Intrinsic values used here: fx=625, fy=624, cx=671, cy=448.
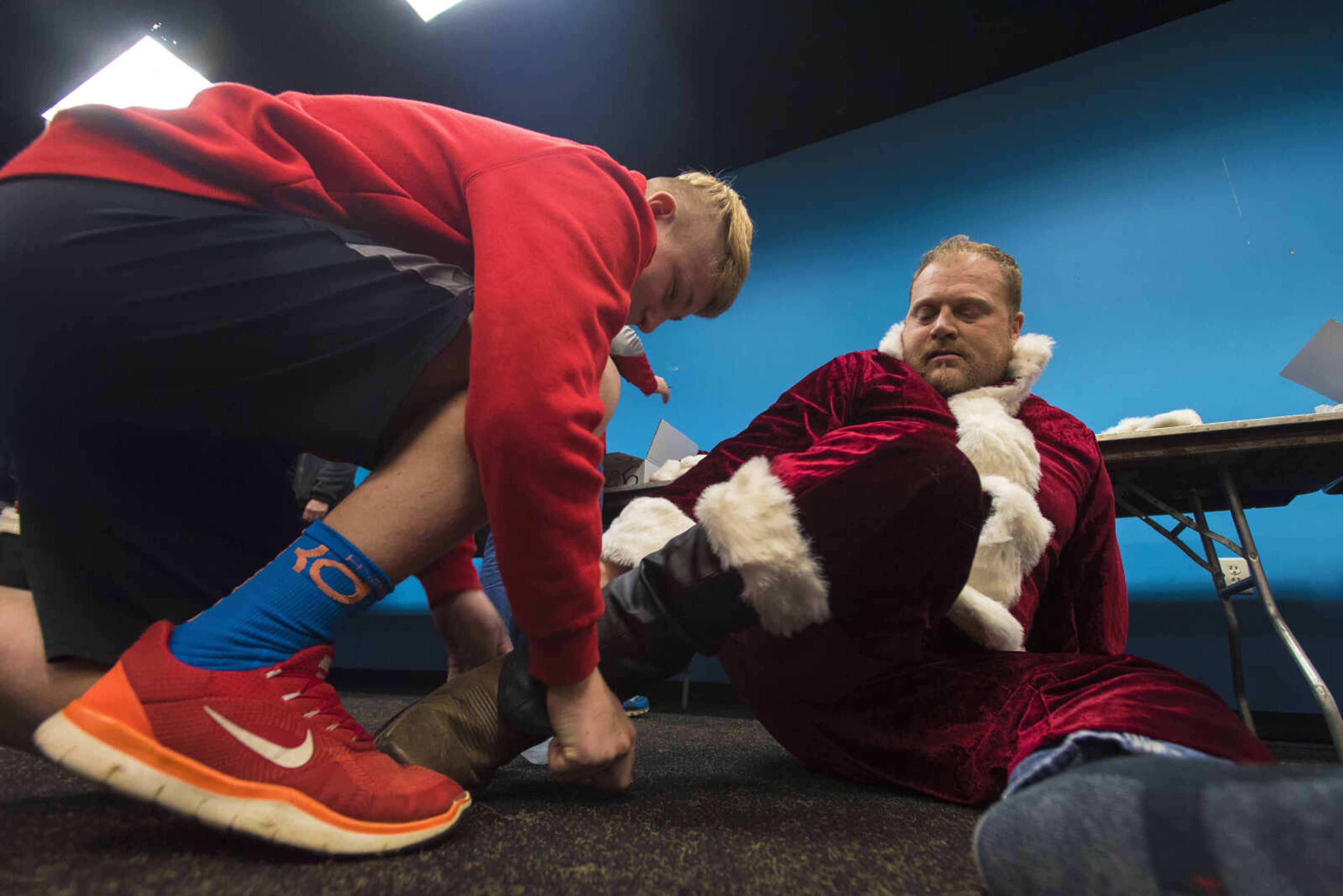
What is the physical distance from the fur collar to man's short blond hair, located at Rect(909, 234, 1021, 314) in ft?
0.74

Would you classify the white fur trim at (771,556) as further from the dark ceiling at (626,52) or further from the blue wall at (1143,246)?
the dark ceiling at (626,52)

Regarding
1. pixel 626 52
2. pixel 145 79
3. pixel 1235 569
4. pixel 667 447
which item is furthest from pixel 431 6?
pixel 1235 569

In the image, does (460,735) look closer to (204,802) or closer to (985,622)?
(204,802)

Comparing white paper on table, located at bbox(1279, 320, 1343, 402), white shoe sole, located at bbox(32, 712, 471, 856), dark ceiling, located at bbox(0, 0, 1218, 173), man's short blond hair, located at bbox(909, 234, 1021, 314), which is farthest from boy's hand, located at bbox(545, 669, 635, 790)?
dark ceiling, located at bbox(0, 0, 1218, 173)

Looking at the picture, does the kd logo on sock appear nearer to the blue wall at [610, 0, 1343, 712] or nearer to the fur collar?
the fur collar

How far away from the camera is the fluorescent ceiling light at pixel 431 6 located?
2.07 m

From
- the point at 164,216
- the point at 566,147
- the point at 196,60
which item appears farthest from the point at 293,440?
the point at 196,60

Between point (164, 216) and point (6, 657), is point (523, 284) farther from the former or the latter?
point (6, 657)

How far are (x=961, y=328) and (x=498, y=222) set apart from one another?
86 cm

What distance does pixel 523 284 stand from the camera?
1.48 ft

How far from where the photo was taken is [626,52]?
2.21 meters

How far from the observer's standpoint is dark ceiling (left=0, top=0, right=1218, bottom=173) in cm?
202

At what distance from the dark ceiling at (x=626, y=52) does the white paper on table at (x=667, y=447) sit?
1321mm

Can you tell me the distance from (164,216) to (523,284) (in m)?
0.25
